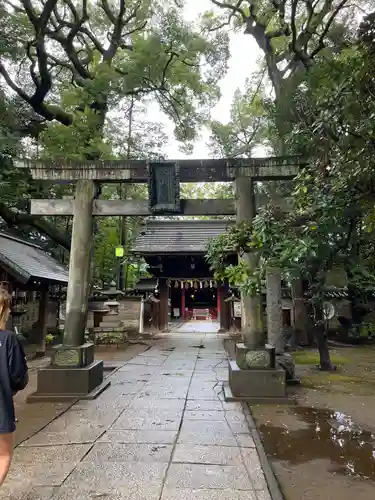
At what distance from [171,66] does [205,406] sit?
12.6 meters

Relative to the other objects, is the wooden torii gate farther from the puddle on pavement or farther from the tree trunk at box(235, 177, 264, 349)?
the puddle on pavement

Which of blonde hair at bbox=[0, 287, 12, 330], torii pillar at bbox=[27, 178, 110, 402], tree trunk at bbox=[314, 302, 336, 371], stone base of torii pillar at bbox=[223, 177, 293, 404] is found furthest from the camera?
tree trunk at bbox=[314, 302, 336, 371]

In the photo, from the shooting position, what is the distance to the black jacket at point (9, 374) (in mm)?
2951

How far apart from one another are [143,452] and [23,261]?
849cm

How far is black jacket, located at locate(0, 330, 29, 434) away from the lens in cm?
295

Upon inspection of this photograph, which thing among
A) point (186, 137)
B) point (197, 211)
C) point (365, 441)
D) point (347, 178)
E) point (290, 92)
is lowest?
point (365, 441)

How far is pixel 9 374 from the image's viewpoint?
3.00 meters

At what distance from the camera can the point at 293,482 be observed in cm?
369

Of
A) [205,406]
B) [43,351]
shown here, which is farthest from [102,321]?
[205,406]

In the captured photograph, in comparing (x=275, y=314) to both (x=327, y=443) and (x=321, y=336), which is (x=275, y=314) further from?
(x=327, y=443)

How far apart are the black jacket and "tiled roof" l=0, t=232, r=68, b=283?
7.52 metres

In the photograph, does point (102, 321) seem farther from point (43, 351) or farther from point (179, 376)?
point (179, 376)

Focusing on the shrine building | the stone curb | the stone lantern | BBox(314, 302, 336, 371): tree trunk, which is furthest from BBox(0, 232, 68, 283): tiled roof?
BBox(314, 302, 336, 371): tree trunk

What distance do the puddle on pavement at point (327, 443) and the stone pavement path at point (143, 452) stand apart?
380mm
